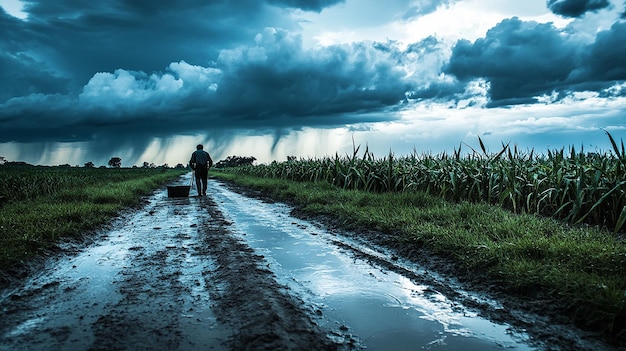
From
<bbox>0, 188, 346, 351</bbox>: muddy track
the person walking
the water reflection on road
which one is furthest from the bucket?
the water reflection on road

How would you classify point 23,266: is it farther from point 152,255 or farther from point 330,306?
point 330,306

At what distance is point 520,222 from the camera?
20.8 ft

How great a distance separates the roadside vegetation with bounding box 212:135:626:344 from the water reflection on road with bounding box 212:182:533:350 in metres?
0.80

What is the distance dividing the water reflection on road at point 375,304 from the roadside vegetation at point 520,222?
0.80 m

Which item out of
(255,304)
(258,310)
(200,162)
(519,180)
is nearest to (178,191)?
(200,162)

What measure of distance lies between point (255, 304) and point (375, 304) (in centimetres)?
104

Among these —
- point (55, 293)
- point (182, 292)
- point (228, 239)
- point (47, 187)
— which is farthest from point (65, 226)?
point (47, 187)

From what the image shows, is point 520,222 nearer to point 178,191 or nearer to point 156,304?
point 156,304

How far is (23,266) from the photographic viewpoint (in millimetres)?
4949

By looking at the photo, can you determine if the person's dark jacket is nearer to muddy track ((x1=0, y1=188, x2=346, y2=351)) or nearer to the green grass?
the green grass

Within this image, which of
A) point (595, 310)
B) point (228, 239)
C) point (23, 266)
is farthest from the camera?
point (228, 239)

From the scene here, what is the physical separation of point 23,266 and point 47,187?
12.3 metres

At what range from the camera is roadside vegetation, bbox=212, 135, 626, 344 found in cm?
369

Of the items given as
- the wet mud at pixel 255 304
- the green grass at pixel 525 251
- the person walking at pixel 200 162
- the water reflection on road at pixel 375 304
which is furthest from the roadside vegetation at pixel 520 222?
the person walking at pixel 200 162
